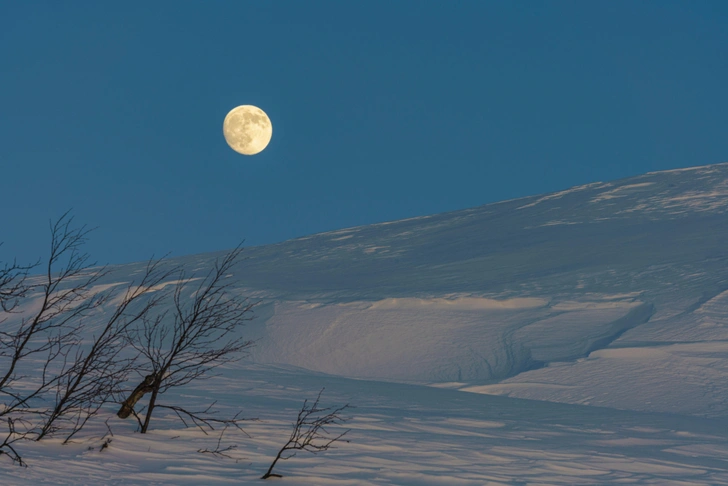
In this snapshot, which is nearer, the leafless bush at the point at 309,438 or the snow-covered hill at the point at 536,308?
the leafless bush at the point at 309,438

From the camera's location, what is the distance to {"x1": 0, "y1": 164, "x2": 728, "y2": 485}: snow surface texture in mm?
4980

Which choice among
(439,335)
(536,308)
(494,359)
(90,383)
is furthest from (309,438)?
(536,308)

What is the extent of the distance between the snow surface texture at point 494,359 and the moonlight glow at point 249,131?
24.3 ft

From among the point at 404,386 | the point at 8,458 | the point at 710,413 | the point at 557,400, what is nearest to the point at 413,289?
the point at 404,386

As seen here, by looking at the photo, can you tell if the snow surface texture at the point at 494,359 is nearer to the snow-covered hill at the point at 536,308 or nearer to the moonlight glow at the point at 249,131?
the snow-covered hill at the point at 536,308

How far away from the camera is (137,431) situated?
542 centimetres

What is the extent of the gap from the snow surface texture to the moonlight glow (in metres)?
7.40

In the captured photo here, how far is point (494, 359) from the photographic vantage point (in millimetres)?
9938

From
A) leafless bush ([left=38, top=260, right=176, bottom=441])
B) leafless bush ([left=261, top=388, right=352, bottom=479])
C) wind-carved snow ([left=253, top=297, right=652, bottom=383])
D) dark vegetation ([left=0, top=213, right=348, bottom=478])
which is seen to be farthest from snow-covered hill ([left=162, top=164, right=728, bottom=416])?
leafless bush ([left=38, top=260, right=176, bottom=441])

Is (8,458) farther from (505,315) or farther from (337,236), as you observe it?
(337,236)

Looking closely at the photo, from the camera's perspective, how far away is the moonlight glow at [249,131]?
84.1ft

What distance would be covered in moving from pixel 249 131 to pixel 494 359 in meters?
17.7

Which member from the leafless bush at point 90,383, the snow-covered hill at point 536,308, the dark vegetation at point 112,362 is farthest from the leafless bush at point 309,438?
the snow-covered hill at point 536,308

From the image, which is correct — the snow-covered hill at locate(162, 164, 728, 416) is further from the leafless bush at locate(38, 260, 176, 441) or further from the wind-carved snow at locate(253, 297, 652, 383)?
the leafless bush at locate(38, 260, 176, 441)
